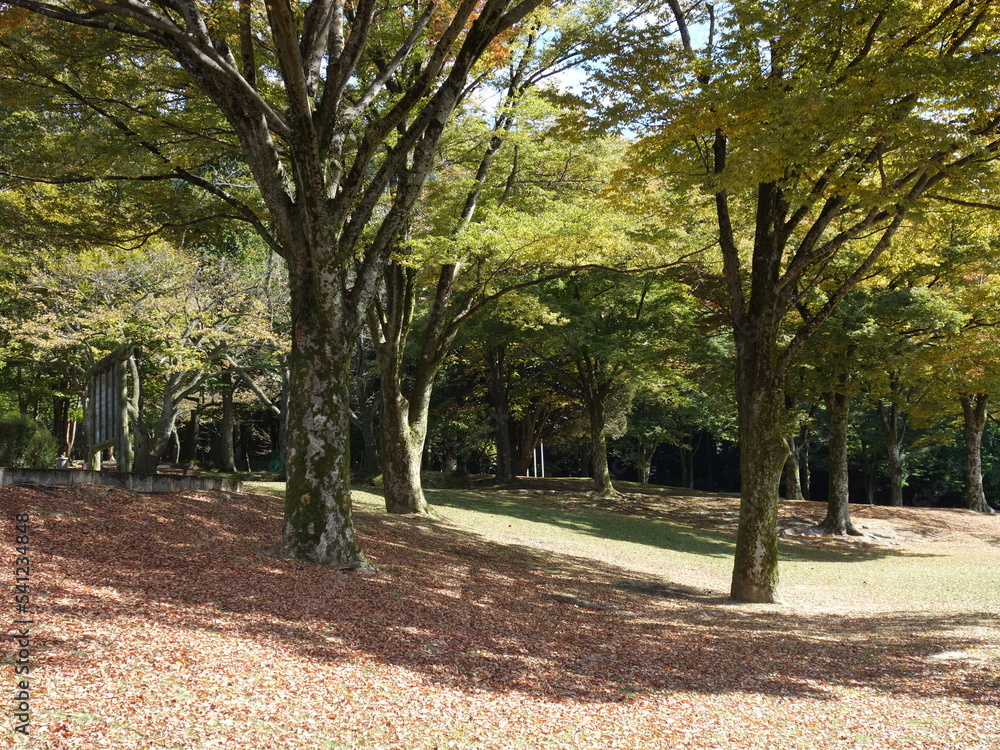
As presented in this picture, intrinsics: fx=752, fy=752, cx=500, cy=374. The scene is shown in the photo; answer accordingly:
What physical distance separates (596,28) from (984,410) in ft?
69.6

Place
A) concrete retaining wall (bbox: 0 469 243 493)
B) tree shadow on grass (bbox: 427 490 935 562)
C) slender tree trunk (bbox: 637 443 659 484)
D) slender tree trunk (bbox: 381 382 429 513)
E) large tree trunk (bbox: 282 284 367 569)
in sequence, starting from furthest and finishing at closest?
slender tree trunk (bbox: 637 443 659 484), tree shadow on grass (bbox: 427 490 935 562), slender tree trunk (bbox: 381 382 429 513), concrete retaining wall (bbox: 0 469 243 493), large tree trunk (bbox: 282 284 367 569)

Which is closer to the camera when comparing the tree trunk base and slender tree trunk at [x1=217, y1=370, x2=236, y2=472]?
the tree trunk base

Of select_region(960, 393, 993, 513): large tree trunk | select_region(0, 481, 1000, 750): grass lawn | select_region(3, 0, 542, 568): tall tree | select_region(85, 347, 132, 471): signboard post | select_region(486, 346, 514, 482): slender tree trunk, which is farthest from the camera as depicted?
select_region(486, 346, 514, 482): slender tree trunk

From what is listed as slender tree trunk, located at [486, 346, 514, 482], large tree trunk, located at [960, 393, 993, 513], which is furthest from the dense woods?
slender tree trunk, located at [486, 346, 514, 482]

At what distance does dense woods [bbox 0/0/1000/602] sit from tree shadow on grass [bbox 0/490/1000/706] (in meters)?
1.12

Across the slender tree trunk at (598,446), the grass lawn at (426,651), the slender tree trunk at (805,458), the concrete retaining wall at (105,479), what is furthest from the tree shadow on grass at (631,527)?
the slender tree trunk at (805,458)

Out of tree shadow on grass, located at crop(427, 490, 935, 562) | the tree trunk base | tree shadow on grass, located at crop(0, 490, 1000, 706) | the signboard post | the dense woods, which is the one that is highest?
the dense woods

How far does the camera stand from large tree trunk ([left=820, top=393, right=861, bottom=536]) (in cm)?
2028

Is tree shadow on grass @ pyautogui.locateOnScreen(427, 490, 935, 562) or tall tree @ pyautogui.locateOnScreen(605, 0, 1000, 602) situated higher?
tall tree @ pyautogui.locateOnScreen(605, 0, 1000, 602)

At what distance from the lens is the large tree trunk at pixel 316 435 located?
7691 mm

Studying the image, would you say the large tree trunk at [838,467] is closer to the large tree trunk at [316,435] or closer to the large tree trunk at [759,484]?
the large tree trunk at [759,484]

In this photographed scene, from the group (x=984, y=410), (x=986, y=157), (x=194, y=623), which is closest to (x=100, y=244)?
(x=194, y=623)

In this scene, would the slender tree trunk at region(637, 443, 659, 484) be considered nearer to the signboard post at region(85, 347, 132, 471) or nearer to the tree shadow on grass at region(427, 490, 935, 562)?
the tree shadow on grass at region(427, 490, 935, 562)

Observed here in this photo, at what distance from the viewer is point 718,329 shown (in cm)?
2325
